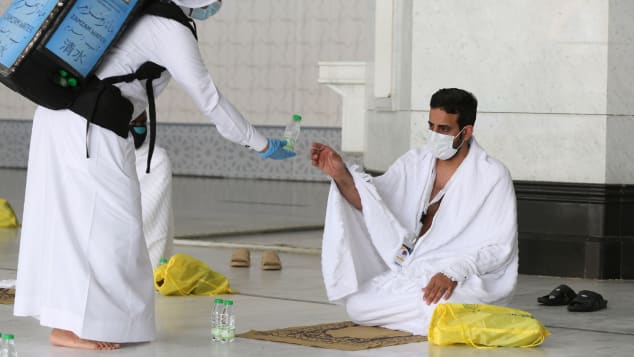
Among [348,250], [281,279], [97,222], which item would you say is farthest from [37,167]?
[281,279]

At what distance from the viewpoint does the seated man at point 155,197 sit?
736cm

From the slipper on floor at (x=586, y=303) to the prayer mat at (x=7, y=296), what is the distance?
282 centimetres

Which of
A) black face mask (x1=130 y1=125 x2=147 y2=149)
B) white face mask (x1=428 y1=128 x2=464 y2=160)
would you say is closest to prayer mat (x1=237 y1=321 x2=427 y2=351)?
white face mask (x1=428 y1=128 x2=464 y2=160)

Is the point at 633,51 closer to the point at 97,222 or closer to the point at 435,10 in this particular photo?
the point at 435,10

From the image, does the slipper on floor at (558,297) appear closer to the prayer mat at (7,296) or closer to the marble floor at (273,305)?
the marble floor at (273,305)

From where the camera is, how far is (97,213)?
503cm

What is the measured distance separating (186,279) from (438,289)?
1871mm

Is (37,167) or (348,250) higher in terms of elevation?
(37,167)

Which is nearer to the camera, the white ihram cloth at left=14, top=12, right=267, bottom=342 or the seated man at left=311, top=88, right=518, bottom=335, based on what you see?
the white ihram cloth at left=14, top=12, right=267, bottom=342

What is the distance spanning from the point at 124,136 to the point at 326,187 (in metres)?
12.3

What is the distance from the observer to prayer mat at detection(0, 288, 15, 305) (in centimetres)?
642

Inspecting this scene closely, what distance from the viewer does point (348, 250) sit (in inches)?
227

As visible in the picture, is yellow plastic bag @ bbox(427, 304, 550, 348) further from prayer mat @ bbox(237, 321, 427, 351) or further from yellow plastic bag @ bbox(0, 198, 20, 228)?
yellow plastic bag @ bbox(0, 198, 20, 228)

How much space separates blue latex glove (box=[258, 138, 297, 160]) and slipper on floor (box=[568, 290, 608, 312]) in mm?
2000
